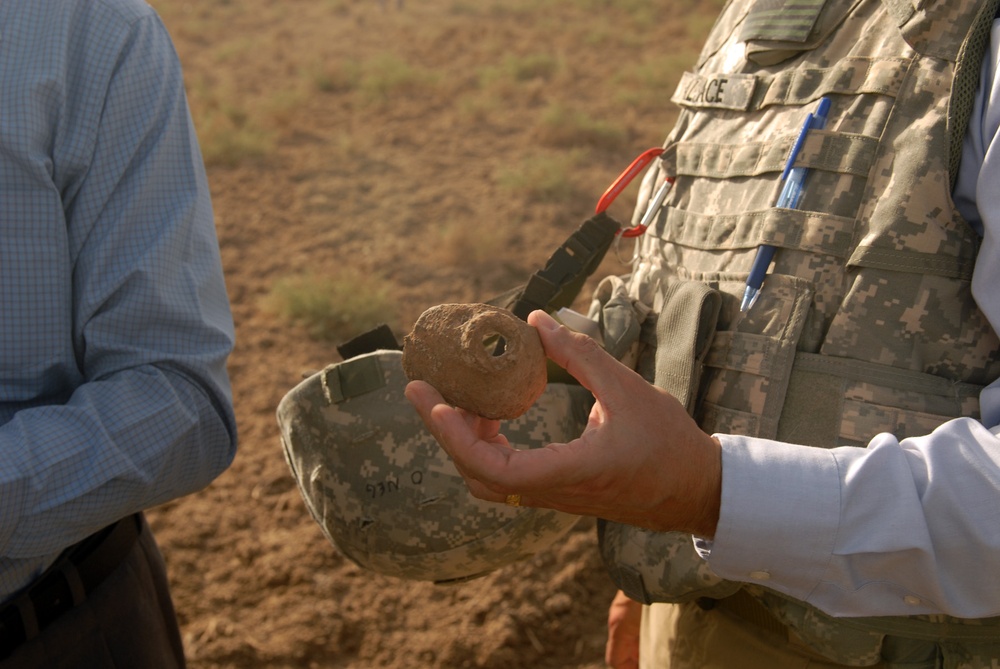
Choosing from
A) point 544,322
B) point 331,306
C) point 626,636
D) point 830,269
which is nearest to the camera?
point 544,322

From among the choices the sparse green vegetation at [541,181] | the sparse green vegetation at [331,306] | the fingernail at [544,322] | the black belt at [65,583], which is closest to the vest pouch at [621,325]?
the fingernail at [544,322]

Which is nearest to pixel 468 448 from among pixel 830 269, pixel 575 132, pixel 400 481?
pixel 400 481

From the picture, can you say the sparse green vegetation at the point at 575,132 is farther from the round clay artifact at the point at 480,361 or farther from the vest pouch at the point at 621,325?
the round clay artifact at the point at 480,361

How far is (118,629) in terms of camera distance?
200cm

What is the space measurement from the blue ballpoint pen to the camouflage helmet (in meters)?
0.49

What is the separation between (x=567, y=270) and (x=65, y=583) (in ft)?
4.47

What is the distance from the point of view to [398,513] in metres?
1.91

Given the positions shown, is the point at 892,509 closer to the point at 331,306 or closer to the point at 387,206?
the point at 331,306

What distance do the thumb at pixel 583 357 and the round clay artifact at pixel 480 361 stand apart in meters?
0.07

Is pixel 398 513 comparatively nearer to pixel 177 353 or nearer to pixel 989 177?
pixel 177 353

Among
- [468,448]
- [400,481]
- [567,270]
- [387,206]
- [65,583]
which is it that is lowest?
[387,206]

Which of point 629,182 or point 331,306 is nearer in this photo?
point 629,182

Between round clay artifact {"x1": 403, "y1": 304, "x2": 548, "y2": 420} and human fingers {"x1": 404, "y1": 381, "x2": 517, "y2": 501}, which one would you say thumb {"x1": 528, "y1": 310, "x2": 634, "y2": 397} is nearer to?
round clay artifact {"x1": 403, "y1": 304, "x2": 548, "y2": 420}

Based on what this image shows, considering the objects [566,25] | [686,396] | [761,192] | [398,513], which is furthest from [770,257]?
[566,25]
